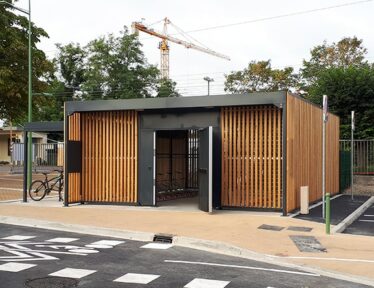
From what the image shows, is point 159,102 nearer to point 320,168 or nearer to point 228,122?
point 228,122

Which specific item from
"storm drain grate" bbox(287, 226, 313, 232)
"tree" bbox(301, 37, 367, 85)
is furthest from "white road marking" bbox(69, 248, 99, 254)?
"tree" bbox(301, 37, 367, 85)

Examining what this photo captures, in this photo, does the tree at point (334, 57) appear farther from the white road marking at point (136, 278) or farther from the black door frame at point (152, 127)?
the white road marking at point (136, 278)

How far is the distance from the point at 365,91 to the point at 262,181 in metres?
16.4

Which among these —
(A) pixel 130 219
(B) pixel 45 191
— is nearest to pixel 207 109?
(A) pixel 130 219

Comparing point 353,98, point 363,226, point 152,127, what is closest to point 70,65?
point 353,98

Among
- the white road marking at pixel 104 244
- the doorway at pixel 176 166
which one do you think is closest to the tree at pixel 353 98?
the doorway at pixel 176 166

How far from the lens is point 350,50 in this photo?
46719mm

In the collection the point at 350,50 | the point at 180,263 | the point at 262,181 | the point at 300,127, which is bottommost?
the point at 180,263

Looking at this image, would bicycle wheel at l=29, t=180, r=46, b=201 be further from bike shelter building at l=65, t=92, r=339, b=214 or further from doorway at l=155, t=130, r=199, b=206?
doorway at l=155, t=130, r=199, b=206

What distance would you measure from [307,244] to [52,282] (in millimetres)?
5166

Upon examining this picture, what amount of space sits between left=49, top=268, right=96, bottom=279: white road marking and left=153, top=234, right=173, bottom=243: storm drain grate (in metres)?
2.95

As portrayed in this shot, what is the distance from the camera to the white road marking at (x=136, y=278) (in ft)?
22.2

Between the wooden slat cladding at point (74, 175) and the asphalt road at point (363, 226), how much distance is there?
8.99m

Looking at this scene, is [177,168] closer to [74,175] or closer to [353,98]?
[74,175]
